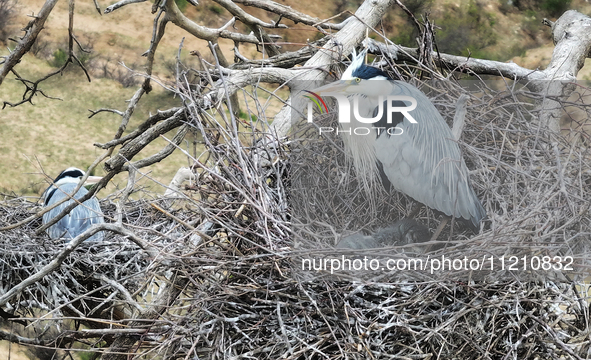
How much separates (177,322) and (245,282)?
0.20m

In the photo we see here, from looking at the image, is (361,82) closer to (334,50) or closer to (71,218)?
(334,50)

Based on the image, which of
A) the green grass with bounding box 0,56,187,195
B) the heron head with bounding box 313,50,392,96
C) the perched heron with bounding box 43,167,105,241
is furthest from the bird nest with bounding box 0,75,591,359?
the green grass with bounding box 0,56,187,195

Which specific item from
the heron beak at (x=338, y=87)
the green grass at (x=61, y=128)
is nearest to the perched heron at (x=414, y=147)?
the heron beak at (x=338, y=87)

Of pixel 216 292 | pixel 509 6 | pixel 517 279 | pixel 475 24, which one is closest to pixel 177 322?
pixel 216 292

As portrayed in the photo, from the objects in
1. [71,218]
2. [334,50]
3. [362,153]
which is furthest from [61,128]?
[362,153]

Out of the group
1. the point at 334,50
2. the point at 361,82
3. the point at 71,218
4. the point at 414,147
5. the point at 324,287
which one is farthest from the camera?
the point at 71,218

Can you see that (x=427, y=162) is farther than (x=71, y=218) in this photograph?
No

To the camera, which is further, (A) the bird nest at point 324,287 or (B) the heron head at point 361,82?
(B) the heron head at point 361,82

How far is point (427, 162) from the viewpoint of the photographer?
1981 mm

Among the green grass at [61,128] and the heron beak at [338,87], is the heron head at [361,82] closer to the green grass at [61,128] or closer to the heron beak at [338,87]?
the heron beak at [338,87]

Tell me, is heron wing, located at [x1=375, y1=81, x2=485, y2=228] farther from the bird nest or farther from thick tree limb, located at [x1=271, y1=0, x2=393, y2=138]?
thick tree limb, located at [x1=271, y1=0, x2=393, y2=138]

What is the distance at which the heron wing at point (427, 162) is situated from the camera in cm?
194

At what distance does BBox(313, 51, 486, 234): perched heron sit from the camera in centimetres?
191

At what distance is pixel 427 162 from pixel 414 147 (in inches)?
2.6
